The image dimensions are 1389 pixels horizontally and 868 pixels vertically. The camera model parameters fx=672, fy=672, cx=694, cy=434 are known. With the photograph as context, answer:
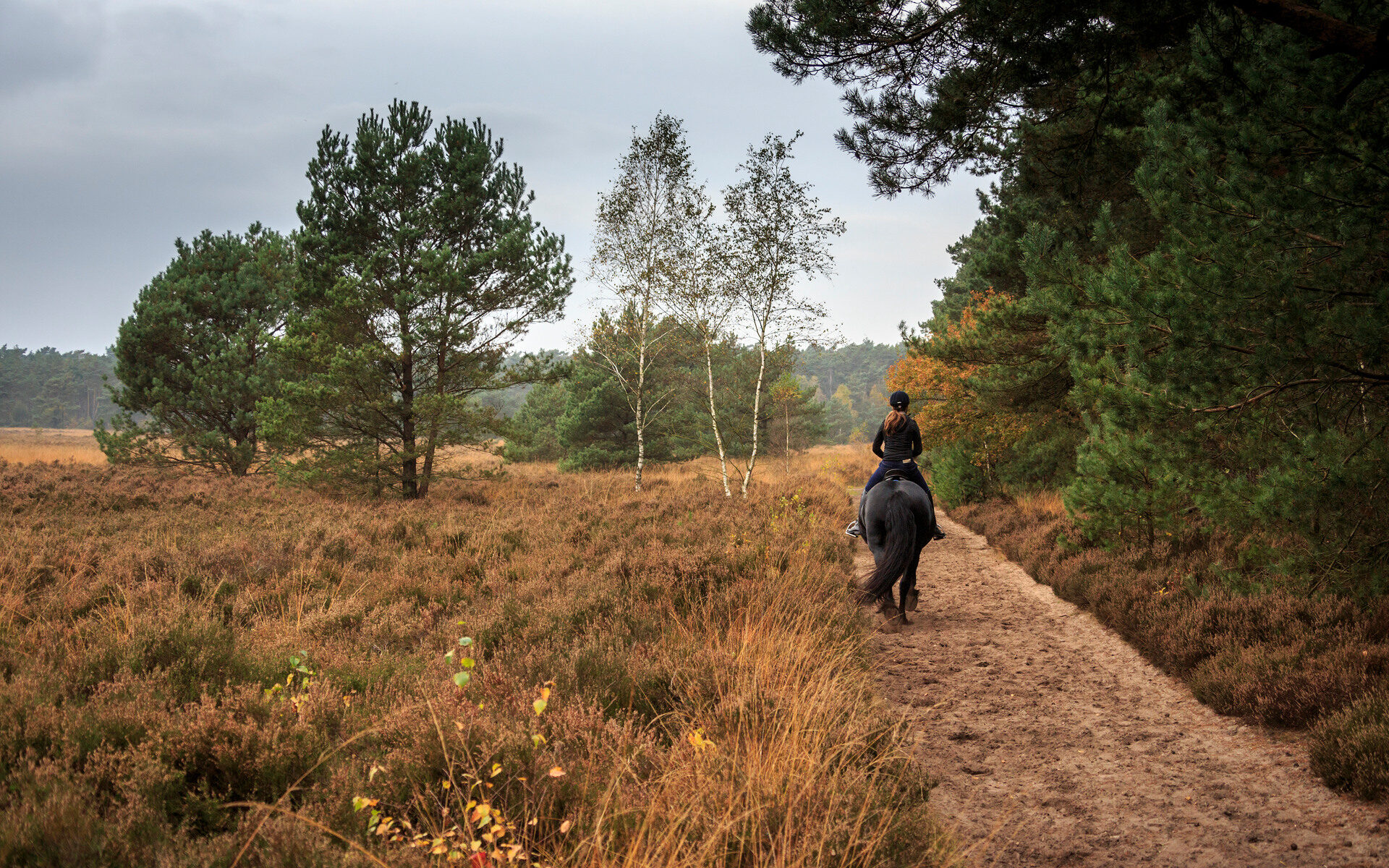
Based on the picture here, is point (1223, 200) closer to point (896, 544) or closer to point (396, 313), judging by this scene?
point (896, 544)

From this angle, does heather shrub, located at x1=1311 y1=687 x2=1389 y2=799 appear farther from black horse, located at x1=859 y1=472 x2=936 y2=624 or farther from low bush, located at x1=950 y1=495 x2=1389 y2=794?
black horse, located at x1=859 y1=472 x2=936 y2=624

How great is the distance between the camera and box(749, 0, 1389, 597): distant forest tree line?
447 centimetres

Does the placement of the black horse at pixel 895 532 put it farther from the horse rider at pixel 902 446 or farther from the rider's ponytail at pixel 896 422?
the rider's ponytail at pixel 896 422

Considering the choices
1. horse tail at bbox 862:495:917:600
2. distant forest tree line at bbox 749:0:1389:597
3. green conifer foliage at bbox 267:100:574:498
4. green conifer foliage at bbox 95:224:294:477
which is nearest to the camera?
distant forest tree line at bbox 749:0:1389:597

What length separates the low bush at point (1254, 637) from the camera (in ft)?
13.0

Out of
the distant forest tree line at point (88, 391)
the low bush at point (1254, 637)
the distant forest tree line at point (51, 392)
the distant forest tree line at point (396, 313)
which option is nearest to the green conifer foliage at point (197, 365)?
the distant forest tree line at point (396, 313)

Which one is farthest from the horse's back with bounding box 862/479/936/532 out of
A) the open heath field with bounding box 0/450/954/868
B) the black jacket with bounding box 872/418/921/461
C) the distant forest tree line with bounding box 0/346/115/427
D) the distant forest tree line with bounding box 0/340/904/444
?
the distant forest tree line with bounding box 0/346/115/427

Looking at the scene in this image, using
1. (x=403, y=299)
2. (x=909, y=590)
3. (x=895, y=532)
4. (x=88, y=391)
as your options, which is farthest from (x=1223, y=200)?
(x=88, y=391)

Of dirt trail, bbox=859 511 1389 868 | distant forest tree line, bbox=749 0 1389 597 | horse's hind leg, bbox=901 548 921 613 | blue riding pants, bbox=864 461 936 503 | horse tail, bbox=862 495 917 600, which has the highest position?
distant forest tree line, bbox=749 0 1389 597

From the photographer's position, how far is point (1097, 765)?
4238mm

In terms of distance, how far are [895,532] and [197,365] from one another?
70.5 feet

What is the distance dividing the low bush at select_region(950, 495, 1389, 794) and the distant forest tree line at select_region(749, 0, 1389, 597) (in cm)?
43

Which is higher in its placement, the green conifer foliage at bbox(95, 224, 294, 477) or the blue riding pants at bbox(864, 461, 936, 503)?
the green conifer foliage at bbox(95, 224, 294, 477)

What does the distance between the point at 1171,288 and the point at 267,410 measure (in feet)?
54.3
